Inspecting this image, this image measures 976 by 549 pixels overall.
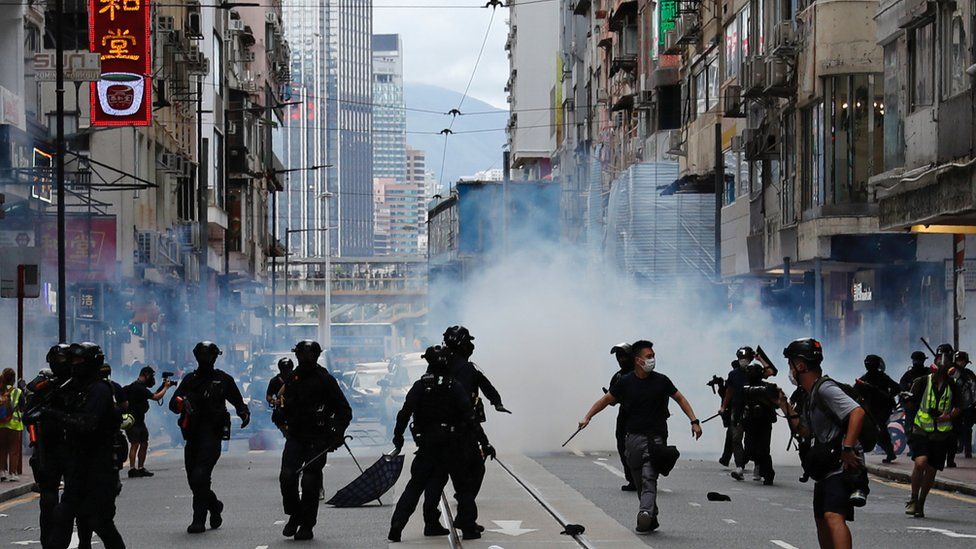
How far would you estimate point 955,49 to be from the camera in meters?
25.8

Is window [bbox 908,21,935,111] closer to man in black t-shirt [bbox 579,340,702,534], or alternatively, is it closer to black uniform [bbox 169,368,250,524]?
man in black t-shirt [bbox 579,340,702,534]

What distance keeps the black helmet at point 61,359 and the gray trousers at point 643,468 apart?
5.46m

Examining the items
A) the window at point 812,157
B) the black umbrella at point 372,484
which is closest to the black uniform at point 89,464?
the black umbrella at point 372,484

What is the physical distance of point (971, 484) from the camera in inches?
836

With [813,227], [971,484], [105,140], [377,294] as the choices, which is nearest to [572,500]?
[971,484]

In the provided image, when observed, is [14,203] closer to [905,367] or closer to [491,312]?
[491,312]

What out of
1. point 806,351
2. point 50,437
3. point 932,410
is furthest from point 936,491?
point 50,437

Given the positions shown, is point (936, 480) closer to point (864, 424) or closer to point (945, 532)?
point (945, 532)

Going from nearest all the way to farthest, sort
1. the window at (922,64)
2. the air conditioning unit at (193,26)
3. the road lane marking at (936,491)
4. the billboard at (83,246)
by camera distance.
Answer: the road lane marking at (936,491) → the window at (922,64) → the billboard at (83,246) → the air conditioning unit at (193,26)

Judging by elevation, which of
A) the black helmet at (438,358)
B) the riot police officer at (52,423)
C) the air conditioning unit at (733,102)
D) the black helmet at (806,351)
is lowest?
the riot police officer at (52,423)

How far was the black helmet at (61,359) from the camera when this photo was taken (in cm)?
1245

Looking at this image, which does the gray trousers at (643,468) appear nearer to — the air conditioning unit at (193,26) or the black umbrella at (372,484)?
the black umbrella at (372,484)

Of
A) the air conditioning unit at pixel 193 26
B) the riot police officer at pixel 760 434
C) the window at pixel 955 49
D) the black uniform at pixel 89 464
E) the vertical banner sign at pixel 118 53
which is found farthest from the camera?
the air conditioning unit at pixel 193 26

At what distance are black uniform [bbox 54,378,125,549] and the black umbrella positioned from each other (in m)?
3.87
